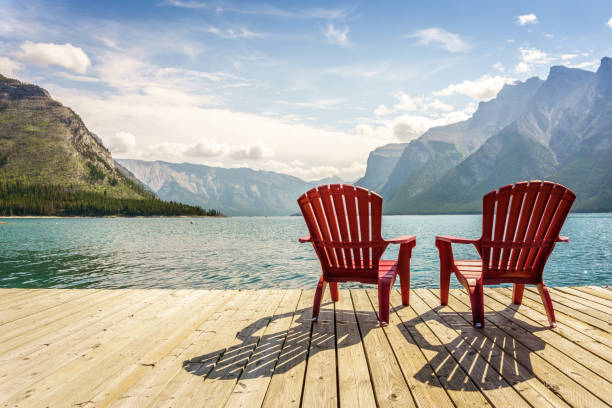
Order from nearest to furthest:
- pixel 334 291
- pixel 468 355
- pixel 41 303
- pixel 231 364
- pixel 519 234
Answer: pixel 231 364, pixel 468 355, pixel 519 234, pixel 334 291, pixel 41 303

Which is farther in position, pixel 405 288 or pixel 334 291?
pixel 334 291

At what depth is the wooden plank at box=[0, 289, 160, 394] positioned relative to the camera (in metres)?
2.28

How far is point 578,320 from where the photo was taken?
10.9 ft

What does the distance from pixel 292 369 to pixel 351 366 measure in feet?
1.36

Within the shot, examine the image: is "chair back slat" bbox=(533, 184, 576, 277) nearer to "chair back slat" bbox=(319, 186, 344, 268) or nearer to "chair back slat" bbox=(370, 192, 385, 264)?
"chair back slat" bbox=(370, 192, 385, 264)

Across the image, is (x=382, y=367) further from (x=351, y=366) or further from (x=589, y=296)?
(x=589, y=296)

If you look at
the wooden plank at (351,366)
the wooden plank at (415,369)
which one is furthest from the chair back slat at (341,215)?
the wooden plank at (415,369)

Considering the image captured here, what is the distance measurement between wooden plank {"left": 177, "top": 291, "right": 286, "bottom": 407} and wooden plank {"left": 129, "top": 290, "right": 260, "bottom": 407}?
49 mm

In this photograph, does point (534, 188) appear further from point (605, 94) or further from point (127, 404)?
point (605, 94)

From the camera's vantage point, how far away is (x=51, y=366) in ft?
7.90

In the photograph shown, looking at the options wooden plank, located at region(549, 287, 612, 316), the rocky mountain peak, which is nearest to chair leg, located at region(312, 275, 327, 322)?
wooden plank, located at region(549, 287, 612, 316)

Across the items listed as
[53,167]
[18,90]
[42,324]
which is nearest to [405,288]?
[42,324]

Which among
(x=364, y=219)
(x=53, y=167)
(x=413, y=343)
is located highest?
(x=53, y=167)

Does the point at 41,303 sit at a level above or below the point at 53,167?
below
